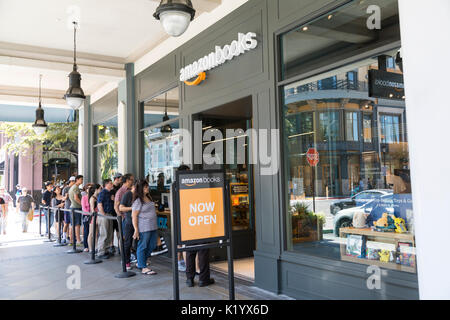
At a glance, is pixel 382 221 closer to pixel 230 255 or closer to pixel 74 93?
pixel 230 255

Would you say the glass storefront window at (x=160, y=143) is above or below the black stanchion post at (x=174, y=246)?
above

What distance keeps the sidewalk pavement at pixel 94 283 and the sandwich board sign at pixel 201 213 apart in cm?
117

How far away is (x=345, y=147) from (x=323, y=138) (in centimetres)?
39

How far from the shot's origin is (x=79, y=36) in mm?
8680

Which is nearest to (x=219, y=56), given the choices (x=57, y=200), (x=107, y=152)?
(x=107, y=152)

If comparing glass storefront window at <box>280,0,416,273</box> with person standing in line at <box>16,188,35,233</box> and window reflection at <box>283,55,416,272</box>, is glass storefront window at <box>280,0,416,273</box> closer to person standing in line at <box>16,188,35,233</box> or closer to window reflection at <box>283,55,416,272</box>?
window reflection at <box>283,55,416,272</box>

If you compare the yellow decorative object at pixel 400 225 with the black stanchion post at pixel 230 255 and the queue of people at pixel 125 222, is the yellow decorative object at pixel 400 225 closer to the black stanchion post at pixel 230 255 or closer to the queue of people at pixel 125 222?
the black stanchion post at pixel 230 255

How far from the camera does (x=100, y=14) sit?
750 cm

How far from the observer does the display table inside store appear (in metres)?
3.90

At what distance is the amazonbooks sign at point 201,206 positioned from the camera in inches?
168

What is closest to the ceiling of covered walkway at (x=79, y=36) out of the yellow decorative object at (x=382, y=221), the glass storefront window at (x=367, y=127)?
the glass storefront window at (x=367, y=127)

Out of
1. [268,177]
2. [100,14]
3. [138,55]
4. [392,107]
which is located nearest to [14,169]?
[138,55]

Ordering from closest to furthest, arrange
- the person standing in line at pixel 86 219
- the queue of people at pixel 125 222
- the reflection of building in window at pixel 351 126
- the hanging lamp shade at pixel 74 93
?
the reflection of building in window at pixel 351 126
the queue of people at pixel 125 222
the hanging lamp shade at pixel 74 93
the person standing in line at pixel 86 219

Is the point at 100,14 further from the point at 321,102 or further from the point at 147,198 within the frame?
the point at 321,102
